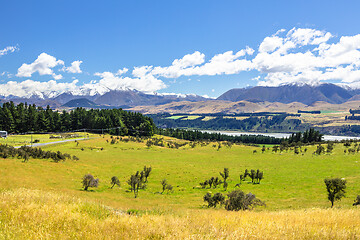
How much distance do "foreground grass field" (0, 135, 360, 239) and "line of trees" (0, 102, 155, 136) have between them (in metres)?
48.6

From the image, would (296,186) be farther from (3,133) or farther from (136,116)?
(136,116)

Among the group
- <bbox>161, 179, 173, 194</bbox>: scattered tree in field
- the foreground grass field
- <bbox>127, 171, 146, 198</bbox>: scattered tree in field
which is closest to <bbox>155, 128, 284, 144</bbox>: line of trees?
the foreground grass field

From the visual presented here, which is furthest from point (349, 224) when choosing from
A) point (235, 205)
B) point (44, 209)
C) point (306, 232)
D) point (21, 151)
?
point (21, 151)

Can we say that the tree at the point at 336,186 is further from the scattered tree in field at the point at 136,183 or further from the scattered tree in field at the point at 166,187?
the scattered tree in field at the point at 136,183

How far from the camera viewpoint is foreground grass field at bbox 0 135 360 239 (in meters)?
6.80

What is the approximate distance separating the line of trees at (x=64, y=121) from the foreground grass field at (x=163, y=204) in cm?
4863

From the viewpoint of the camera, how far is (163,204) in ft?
90.4

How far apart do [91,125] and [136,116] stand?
98.0ft

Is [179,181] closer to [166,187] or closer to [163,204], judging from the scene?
[166,187]

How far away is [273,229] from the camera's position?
7.14 m

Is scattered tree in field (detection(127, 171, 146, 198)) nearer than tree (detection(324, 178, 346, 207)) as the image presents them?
No

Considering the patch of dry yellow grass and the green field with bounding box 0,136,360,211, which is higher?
the patch of dry yellow grass

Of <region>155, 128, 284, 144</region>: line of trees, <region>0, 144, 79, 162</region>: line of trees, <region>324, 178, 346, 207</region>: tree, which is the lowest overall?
<region>155, 128, 284, 144</region>: line of trees

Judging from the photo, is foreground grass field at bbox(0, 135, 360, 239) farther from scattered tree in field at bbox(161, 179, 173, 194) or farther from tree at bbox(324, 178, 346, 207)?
tree at bbox(324, 178, 346, 207)
